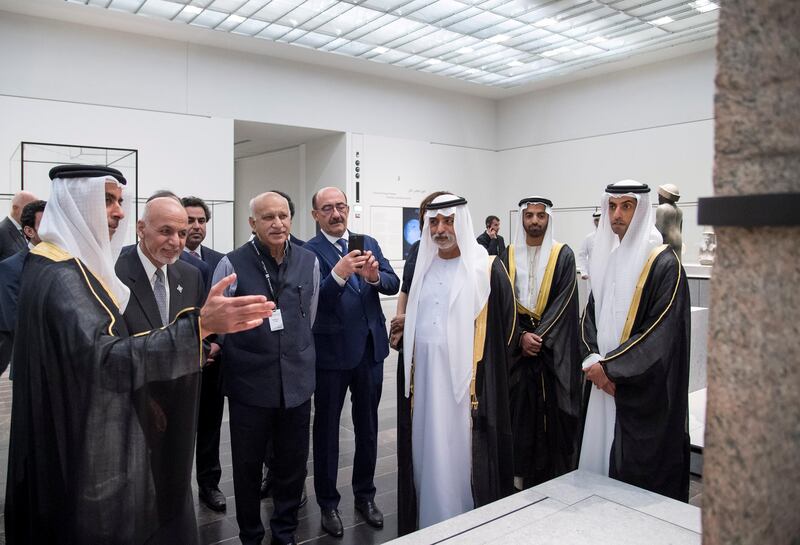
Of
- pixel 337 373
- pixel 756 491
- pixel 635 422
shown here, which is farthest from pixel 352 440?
pixel 756 491

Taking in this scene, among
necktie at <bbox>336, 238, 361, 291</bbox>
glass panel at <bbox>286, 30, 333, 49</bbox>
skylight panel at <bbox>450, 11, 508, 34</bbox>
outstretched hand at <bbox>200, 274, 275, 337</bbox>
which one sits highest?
skylight panel at <bbox>450, 11, 508, 34</bbox>

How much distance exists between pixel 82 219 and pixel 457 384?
1.81 meters

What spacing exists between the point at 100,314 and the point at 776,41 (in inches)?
71.1

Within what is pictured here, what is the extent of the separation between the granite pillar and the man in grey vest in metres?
2.34

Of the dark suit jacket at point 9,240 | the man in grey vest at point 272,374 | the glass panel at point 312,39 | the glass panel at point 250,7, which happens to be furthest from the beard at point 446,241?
the glass panel at point 312,39

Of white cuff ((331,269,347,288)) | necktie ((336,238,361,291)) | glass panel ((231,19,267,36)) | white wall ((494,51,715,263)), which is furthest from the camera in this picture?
white wall ((494,51,715,263))

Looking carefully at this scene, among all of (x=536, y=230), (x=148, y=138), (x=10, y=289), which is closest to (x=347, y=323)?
(x=536, y=230)

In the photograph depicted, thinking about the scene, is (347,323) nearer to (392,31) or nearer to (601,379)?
(601,379)

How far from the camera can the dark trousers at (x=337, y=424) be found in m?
3.32

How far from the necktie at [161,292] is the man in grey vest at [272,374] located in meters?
0.33

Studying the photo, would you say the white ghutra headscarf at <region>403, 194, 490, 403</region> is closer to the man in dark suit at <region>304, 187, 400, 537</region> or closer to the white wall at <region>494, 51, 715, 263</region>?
the man in dark suit at <region>304, 187, 400, 537</region>

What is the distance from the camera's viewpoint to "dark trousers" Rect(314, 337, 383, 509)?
10.9 feet

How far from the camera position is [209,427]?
148 inches

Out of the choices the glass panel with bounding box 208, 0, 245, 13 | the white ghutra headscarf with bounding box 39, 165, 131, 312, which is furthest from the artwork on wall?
the white ghutra headscarf with bounding box 39, 165, 131, 312
